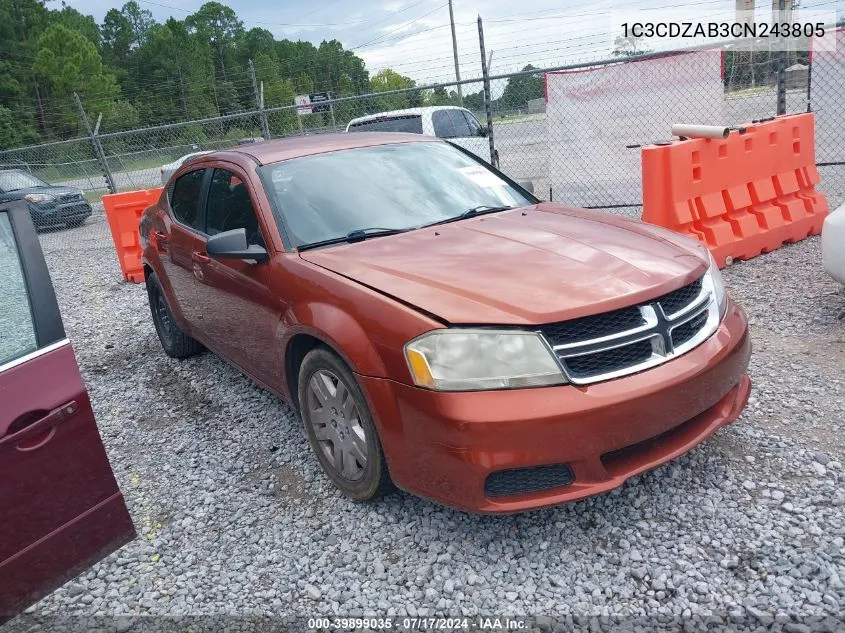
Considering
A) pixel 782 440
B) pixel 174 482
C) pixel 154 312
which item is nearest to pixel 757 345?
pixel 782 440

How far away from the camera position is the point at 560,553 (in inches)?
106

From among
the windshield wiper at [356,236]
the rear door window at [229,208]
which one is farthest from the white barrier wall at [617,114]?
the windshield wiper at [356,236]

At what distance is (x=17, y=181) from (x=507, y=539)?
16656 millimetres

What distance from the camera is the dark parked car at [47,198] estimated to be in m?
15.2

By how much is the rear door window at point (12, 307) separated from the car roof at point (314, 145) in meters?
1.70

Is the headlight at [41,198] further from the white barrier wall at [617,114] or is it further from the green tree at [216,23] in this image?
the green tree at [216,23]

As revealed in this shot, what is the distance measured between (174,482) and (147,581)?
85 cm

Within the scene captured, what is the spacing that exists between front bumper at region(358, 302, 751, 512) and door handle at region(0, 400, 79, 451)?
1.04 meters

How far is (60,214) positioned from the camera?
15.5 meters

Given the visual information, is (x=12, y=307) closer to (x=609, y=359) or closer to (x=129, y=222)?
(x=609, y=359)

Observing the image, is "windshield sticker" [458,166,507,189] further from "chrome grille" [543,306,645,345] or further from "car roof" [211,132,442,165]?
"chrome grille" [543,306,645,345]

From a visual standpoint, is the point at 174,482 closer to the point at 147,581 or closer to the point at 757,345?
the point at 147,581

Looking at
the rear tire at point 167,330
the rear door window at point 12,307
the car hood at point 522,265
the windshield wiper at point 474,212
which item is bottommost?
the rear tire at point 167,330

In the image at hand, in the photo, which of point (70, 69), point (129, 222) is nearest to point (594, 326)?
point (129, 222)
